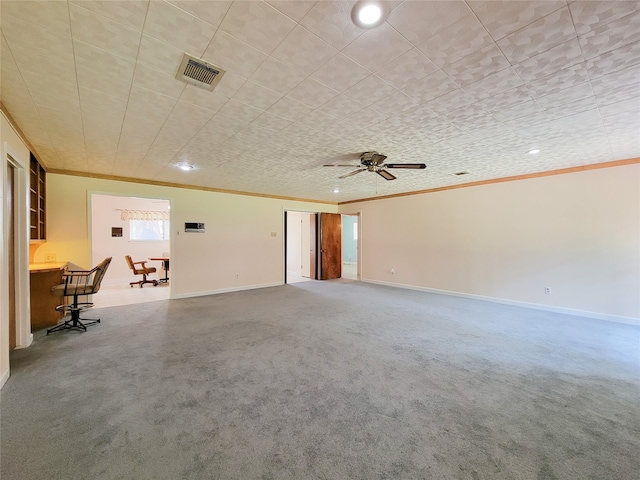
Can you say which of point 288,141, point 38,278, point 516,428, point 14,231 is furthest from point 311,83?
point 38,278

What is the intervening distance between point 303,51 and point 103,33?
122 centimetres

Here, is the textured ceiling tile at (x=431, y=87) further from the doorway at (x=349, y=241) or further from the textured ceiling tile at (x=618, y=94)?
the doorway at (x=349, y=241)

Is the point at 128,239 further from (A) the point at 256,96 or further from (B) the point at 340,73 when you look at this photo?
(B) the point at 340,73

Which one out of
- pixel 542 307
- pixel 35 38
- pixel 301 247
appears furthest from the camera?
pixel 301 247

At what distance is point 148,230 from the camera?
26.1 ft

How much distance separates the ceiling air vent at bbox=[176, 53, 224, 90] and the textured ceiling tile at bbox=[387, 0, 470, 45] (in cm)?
127

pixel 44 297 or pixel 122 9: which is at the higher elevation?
pixel 122 9

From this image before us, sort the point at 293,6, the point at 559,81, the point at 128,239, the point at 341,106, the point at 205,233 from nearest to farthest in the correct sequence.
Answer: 1. the point at 293,6
2. the point at 559,81
3. the point at 341,106
4. the point at 205,233
5. the point at 128,239

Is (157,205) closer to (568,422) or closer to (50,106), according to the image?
(50,106)

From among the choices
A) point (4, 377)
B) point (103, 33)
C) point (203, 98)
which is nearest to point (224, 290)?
point (4, 377)

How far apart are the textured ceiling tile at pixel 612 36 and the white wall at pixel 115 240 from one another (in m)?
8.04

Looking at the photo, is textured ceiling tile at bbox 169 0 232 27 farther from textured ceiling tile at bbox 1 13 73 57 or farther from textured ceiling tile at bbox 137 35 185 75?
textured ceiling tile at bbox 1 13 73 57

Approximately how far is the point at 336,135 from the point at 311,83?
1.04m

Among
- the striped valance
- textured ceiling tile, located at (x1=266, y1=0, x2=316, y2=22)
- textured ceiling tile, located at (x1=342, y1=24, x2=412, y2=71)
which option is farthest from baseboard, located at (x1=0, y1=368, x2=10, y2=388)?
the striped valance
